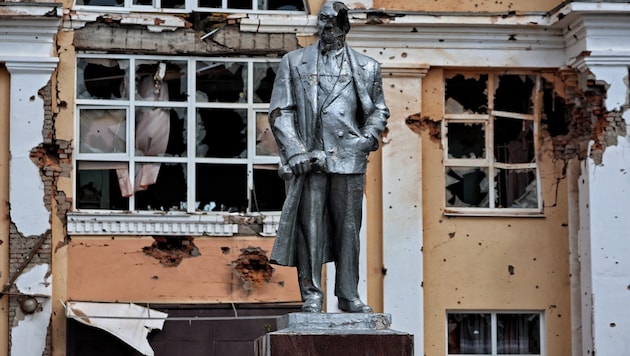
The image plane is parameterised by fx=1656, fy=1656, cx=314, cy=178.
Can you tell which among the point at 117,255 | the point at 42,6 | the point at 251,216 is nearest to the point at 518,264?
the point at 251,216

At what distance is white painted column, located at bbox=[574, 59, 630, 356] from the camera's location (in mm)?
17609

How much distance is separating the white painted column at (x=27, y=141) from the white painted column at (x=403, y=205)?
3.64 m

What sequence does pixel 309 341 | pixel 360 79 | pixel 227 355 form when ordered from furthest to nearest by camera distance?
pixel 227 355 < pixel 360 79 < pixel 309 341

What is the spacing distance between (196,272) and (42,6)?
324cm

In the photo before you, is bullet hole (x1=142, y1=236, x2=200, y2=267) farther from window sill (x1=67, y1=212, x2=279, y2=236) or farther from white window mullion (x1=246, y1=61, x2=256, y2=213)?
white window mullion (x1=246, y1=61, x2=256, y2=213)

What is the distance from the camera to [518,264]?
18.1m

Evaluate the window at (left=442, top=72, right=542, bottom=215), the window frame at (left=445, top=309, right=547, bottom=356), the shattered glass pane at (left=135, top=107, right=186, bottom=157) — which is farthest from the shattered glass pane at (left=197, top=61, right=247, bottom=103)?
the window frame at (left=445, top=309, right=547, bottom=356)

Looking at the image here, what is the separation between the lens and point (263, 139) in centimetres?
1798

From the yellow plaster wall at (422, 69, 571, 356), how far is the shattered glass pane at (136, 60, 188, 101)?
2.70 m

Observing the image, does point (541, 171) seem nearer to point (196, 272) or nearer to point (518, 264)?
point (518, 264)

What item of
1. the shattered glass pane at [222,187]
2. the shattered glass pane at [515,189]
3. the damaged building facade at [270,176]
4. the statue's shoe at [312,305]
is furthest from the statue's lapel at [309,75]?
the shattered glass pane at [515,189]

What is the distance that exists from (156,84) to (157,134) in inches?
21.3

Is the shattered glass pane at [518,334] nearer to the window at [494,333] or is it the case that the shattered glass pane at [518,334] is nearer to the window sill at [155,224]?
the window at [494,333]

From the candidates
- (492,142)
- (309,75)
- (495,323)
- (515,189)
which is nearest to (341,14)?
(309,75)
